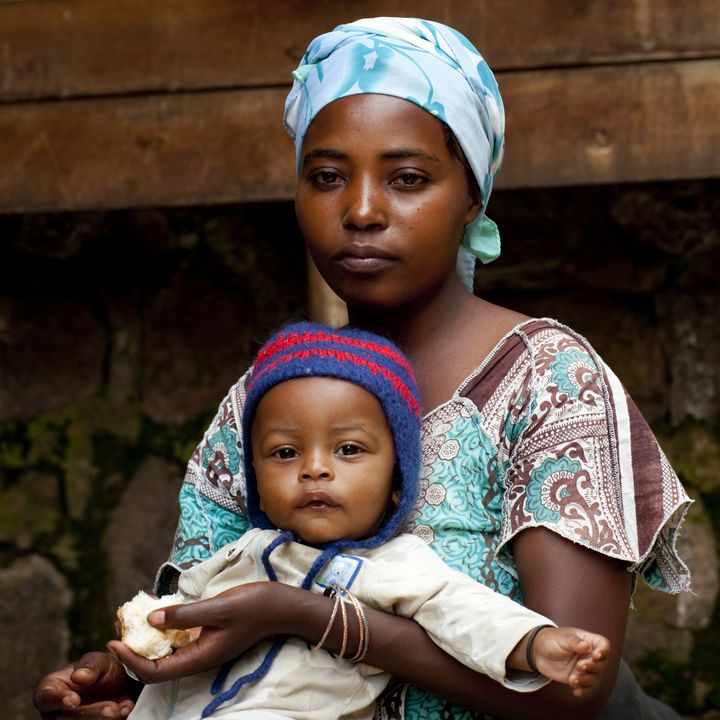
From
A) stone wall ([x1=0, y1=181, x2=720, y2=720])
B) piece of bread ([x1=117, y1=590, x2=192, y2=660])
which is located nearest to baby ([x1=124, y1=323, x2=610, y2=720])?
piece of bread ([x1=117, y1=590, x2=192, y2=660])

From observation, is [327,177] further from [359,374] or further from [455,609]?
[455,609]

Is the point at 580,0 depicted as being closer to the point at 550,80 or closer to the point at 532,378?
the point at 550,80

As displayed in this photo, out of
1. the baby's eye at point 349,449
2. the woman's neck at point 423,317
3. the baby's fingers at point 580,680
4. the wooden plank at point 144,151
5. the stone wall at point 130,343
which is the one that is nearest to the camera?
the baby's fingers at point 580,680

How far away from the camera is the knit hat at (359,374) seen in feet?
7.18

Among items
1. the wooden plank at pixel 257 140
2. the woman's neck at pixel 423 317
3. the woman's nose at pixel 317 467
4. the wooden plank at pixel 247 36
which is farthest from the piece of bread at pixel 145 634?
the wooden plank at pixel 247 36

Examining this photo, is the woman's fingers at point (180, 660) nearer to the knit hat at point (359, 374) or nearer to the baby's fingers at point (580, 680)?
the knit hat at point (359, 374)

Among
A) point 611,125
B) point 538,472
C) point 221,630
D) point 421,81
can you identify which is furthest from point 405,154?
point 611,125

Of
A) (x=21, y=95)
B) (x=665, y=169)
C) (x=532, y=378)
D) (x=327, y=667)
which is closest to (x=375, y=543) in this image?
(x=327, y=667)

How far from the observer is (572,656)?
6.05 feet

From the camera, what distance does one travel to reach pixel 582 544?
2.11m

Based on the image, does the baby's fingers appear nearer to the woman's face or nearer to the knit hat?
the knit hat

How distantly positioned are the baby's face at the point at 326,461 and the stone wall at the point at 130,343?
190 centimetres

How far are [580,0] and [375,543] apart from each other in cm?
171

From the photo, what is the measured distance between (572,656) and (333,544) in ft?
1.51
